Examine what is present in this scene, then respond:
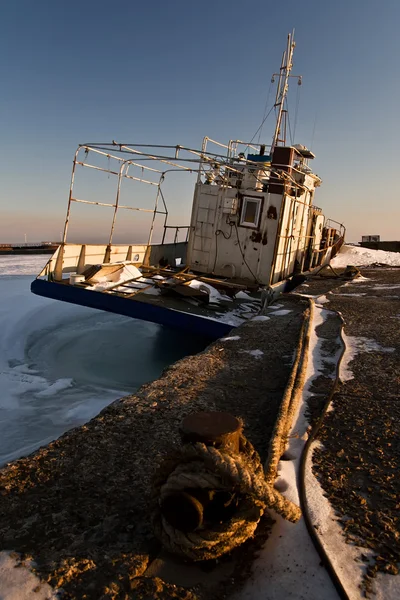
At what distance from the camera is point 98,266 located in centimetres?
885

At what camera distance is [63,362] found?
8180 millimetres

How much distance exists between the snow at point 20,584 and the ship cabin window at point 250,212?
9092mm

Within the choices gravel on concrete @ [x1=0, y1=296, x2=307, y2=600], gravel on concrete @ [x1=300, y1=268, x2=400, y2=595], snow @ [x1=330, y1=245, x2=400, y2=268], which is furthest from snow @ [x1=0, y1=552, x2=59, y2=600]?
snow @ [x1=330, y1=245, x2=400, y2=268]

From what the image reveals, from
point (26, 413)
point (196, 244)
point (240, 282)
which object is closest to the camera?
point (26, 413)

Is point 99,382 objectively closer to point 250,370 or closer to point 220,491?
point 250,370

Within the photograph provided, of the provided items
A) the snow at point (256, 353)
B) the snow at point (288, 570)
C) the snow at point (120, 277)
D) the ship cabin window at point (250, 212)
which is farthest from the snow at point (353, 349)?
the ship cabin window at point (250, 212)

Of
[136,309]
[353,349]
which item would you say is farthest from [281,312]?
[136,309]

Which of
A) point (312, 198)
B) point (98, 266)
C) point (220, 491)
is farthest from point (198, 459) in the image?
point (312, 198)

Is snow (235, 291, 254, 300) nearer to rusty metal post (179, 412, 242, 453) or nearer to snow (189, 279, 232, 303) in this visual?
snow (189, 279, 232, 303)

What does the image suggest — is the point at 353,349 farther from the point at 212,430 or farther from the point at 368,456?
the point at 212,430

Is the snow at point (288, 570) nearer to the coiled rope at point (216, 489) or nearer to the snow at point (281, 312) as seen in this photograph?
the coiled rope at point (216, 489)

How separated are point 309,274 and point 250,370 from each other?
9.06 m

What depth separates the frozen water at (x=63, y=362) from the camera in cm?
556

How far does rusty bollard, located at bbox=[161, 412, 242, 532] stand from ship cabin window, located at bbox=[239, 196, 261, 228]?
8.62 m
